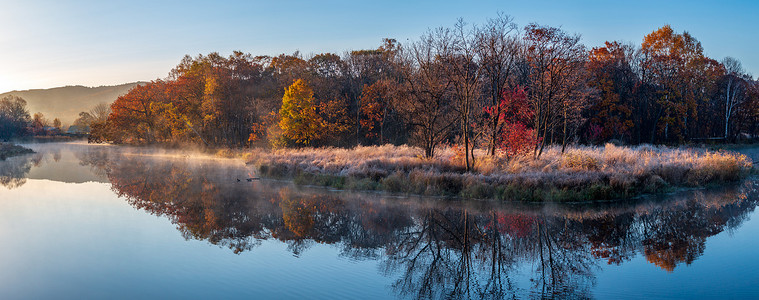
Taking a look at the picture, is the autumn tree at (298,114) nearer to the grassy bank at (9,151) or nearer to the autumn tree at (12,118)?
the grassy bank at (9,151)

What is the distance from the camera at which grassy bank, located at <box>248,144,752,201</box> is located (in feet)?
47.1

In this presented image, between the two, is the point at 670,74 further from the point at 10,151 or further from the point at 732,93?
the point at 10,151

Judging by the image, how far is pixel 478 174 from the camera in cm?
1638

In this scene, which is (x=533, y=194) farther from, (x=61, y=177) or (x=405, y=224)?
(x=61, y=177)

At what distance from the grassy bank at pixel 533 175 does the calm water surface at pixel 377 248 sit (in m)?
0.89

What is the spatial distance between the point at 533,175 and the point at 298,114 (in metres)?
24.8

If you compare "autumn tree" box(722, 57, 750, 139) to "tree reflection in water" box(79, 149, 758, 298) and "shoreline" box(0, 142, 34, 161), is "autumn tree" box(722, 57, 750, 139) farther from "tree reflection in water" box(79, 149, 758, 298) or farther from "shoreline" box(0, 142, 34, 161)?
"shoreline" box(0, 142, 34, 161)

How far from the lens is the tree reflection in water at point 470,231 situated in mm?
7398

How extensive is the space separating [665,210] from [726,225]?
5.48 feet

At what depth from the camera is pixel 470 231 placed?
10.4 metres

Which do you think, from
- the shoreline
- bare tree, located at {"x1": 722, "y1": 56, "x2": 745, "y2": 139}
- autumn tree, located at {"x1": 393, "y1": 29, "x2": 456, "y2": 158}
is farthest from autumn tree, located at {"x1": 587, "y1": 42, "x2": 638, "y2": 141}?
the shoreline

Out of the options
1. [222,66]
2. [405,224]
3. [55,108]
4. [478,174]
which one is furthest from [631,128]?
[55,108]

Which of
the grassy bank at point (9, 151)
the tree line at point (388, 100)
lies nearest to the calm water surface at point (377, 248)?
the tree line at point (388, 100)

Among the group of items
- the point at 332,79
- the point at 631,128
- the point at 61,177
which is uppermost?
the point at 332,79
